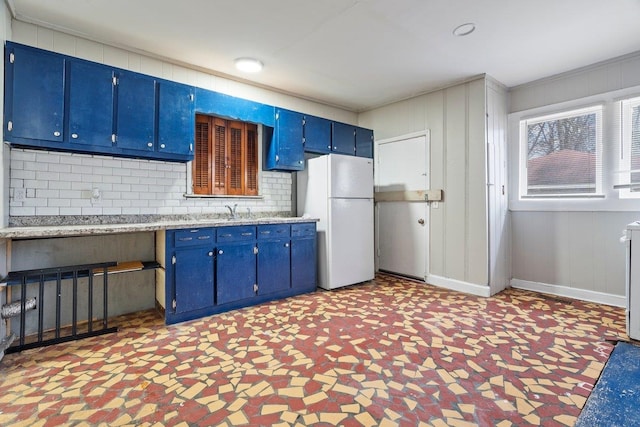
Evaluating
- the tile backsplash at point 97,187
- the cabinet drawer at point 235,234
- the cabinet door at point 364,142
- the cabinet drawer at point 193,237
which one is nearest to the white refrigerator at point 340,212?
the cabinet door at point 364,142

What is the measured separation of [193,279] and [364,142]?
3.35 m

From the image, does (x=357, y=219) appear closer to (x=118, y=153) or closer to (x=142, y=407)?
(x=118, y=153)

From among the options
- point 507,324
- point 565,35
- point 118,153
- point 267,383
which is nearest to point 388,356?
point 267,383

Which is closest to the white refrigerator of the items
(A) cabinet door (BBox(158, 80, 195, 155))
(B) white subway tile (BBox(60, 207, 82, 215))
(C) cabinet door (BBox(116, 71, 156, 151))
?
(A) cabinet door (BBox(158, 80, 195, 155))

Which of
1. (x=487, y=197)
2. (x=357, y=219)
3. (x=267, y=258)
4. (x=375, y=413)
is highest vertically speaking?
(x=487, y=197)

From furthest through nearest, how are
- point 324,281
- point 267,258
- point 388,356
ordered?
point 324,281
point 267,258
point 388,356

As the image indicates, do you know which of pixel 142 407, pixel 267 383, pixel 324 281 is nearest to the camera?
pixel 142 407

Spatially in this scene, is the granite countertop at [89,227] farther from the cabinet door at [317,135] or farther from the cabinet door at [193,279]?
the cabinet door at [317,135]

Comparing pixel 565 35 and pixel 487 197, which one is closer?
pixel 565 35

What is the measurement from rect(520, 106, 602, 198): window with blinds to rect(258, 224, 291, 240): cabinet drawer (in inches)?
126

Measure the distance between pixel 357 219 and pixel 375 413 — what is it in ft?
9.21

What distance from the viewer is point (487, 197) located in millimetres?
3809

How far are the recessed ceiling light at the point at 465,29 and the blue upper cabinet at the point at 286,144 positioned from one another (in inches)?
83.2

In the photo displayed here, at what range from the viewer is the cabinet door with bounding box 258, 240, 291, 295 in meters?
3.53
